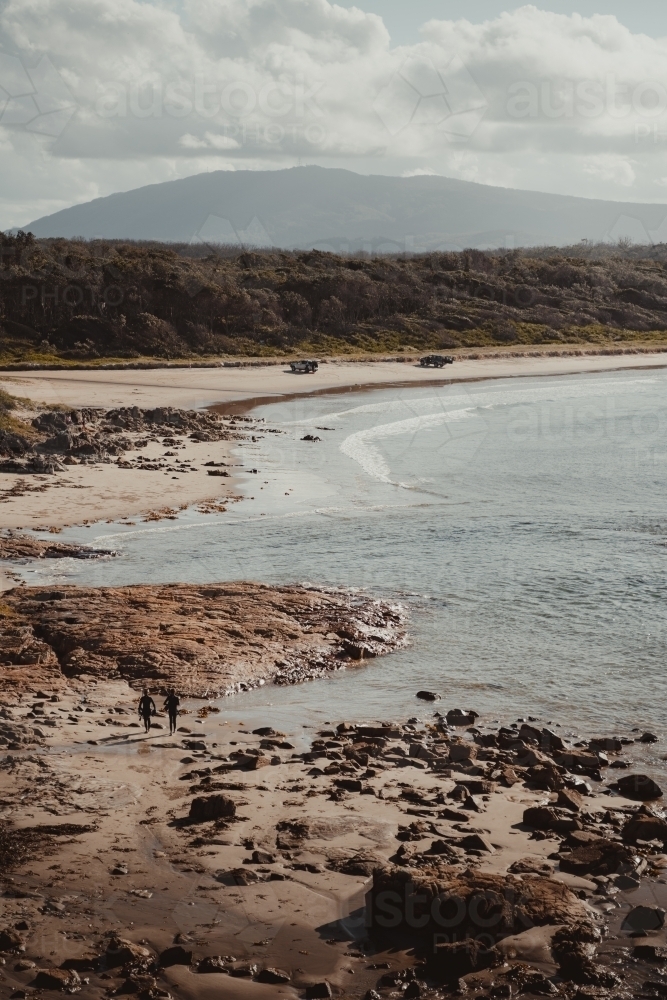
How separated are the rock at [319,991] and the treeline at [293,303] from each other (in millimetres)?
61895

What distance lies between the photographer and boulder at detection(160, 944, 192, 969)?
888 cm

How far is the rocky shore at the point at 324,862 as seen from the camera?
29.2 ft

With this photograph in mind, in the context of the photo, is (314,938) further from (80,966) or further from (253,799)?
(253,799)

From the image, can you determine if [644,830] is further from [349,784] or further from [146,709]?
[146,709]

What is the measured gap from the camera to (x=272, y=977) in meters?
8.77

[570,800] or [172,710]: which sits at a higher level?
[172,710]

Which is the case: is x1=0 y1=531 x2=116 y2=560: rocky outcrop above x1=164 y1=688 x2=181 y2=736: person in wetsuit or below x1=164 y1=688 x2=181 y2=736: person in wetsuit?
above

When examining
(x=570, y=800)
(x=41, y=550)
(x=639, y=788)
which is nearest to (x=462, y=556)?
(x=41, y=550)

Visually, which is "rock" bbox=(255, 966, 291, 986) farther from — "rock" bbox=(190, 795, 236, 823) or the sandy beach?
the sandy beach

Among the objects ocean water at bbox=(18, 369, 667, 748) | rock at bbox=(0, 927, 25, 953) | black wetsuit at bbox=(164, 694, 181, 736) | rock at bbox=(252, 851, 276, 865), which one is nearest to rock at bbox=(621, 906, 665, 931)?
rock at bbox=(252, 851, 276, 865)

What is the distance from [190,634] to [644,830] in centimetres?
856

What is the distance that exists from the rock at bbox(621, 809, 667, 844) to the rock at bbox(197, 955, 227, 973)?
4797 millimetres

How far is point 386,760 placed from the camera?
13414 mm

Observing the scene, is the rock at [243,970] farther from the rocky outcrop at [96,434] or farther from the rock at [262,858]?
the rocky outcrop at [96,434]
